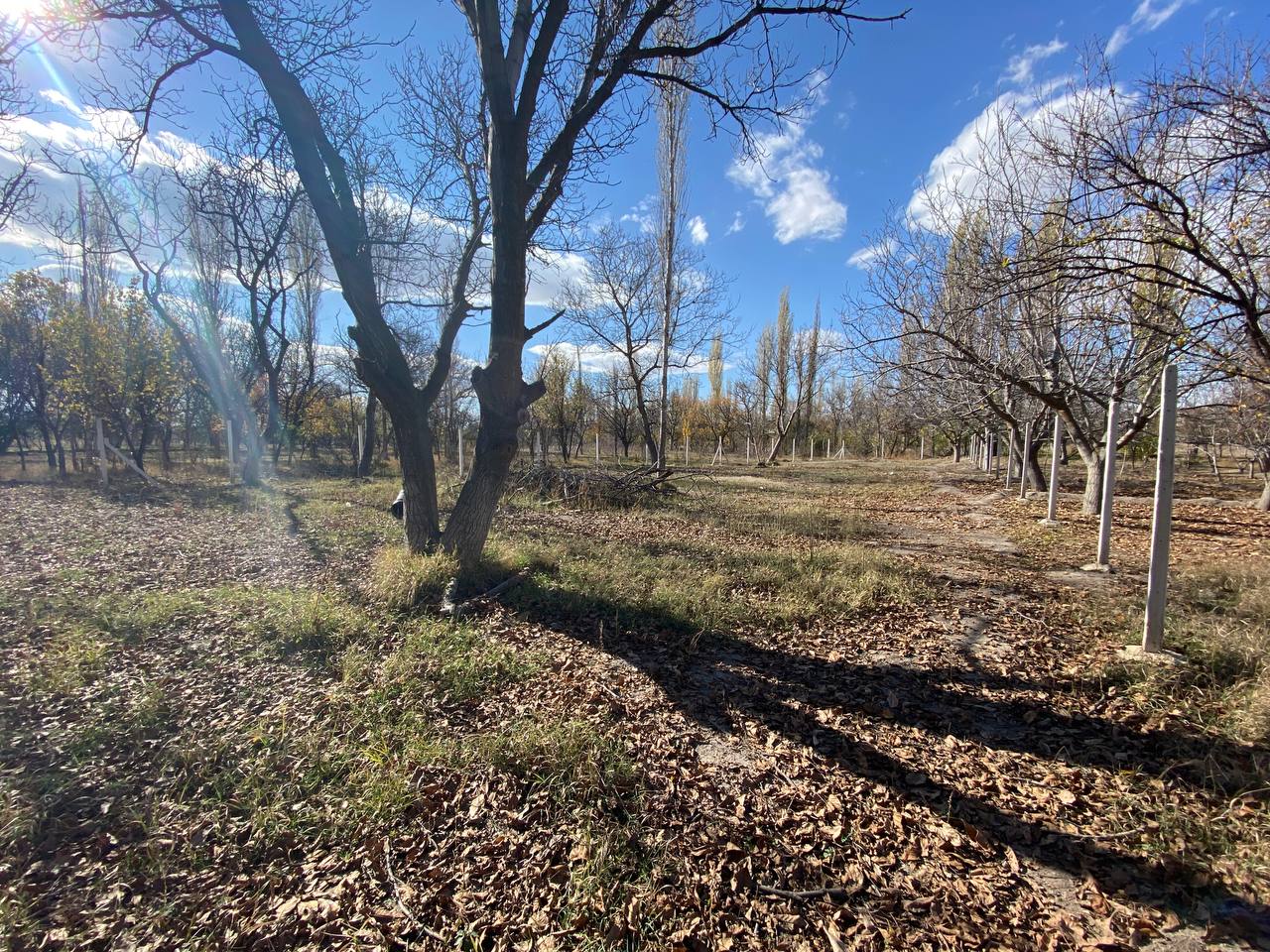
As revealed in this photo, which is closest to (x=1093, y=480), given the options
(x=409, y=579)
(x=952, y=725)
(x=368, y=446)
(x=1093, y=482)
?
(x=1093, y=482)

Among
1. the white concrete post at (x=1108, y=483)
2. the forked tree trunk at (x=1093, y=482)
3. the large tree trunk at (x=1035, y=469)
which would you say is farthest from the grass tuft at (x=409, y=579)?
the large tree trunk at (x=1035, y=469)

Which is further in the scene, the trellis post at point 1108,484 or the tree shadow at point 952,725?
the trellis post at point 1108,484

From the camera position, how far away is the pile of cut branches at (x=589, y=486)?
1156 centimetres

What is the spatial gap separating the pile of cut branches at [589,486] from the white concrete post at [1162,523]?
8.52 m

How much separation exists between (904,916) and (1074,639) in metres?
3.57

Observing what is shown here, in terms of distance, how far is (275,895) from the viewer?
76.5 inches

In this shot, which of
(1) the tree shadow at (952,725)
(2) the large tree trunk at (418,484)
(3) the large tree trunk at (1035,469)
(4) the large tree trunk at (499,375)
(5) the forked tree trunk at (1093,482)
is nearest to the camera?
(1) the tree shadow at (952,725)

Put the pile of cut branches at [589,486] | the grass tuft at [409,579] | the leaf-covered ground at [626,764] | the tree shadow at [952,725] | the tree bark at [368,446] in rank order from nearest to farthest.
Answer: the leaf-covered ground at [626,764] → the tree shadow at [952,725] → the grass tuft at [409,579] → the pile of cut branches at [589,486] → the tree bark at [368,446]

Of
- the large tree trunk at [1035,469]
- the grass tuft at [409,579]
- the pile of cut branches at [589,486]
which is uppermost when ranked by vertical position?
the large tree trunk at [1035,469]

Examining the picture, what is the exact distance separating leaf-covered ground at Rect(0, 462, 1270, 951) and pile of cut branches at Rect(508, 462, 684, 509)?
234 inches

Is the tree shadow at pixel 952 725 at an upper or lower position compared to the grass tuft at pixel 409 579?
lower

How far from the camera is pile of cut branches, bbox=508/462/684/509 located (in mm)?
11562

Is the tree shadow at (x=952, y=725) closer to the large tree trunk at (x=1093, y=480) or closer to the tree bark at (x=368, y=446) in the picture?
the large tree trunk at (x=1093, y=480)

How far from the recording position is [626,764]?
2.62 meters
